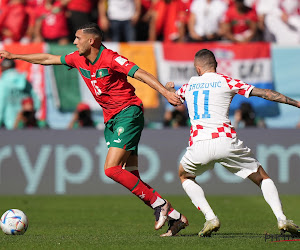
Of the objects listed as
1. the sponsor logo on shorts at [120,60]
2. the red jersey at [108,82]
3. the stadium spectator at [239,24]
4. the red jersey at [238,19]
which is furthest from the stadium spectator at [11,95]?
the sponsor logo on shorts at [120,60]

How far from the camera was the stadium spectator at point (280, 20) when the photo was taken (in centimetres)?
1797

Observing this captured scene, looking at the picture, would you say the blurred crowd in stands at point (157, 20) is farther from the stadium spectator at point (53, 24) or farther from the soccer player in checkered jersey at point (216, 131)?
the soccer player in checkered jersey at point (216, 131)

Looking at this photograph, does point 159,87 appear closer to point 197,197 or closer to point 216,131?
point 216,131

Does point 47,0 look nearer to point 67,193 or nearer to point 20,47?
point 20,47

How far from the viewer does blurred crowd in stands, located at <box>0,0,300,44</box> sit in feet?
58.2

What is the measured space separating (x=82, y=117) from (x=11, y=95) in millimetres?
1623

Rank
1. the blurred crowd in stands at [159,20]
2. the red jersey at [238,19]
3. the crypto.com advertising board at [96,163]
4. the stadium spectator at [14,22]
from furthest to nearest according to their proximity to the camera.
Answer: the stadium spectator at [14,22] → the red jersey at [238,19] → the blurred crowd in stands at [159,20] → the crypto.com advertising board at [96,163]

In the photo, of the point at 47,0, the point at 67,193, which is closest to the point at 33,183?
the point at 67,193

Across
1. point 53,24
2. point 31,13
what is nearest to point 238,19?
point 53,24

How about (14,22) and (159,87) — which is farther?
(14,22)

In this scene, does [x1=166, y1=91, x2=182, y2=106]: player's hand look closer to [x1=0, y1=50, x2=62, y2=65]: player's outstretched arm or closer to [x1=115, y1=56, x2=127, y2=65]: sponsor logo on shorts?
[x1=115, y1=56, x2=127, y2=65]: sponsor logo on shorts

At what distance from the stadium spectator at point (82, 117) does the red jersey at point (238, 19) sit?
12.9 feet

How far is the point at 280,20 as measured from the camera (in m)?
18.0

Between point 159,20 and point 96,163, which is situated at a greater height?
point 159,20
